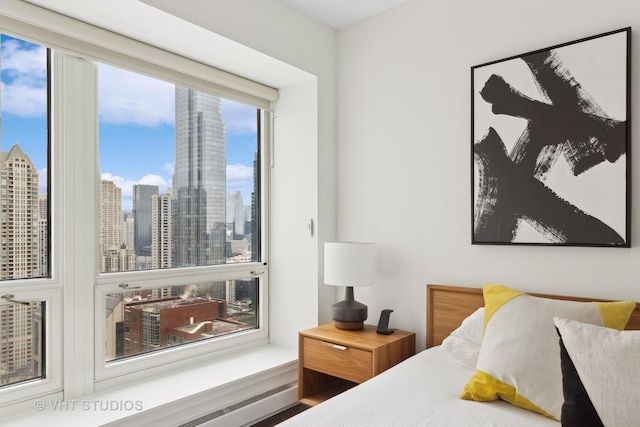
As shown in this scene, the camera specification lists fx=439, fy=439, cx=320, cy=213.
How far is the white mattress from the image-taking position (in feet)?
4.91

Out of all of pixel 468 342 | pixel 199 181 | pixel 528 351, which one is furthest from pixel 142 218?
pixel 528 351

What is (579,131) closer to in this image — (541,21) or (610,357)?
(541,21)

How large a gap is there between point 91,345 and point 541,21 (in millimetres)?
2847

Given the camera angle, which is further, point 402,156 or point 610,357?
point 402,156

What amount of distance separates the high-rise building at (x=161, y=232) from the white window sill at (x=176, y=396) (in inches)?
26.3

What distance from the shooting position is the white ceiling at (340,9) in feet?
9.05

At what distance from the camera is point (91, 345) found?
226 cm

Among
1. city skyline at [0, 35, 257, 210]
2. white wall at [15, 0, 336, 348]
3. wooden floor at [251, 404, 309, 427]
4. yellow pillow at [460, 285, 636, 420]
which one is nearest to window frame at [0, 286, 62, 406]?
city skyline at [0, 35, 257, 210]

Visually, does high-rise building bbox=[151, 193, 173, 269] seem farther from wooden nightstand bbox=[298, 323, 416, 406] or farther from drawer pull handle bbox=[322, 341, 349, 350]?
drawer pull handle bbox=[322, 341, 349, 350]

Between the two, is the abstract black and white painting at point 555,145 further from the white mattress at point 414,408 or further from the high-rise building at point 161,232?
the high-rise building at point 161,232

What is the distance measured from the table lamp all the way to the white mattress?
0.71 m

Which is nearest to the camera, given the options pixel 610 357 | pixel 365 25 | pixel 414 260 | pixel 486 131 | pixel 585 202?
pixel 610 357

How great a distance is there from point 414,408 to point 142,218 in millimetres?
1836

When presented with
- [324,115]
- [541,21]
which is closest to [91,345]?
[324,115]
